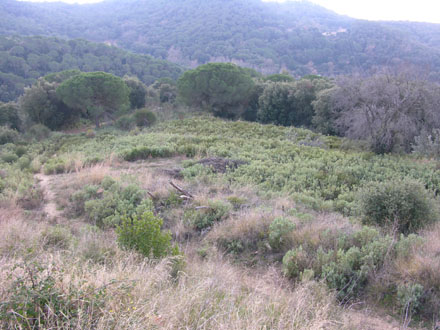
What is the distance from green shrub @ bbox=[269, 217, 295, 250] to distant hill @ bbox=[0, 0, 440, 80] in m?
58.0

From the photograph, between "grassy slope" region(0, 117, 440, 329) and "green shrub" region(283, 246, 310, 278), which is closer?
"grassy slope" region(0, 117, 440, 329)

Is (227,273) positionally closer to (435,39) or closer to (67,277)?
(67,277)

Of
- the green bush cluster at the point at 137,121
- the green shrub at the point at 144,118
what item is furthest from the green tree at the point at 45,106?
the green shrub at the point at 144,118

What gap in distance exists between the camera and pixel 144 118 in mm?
28172

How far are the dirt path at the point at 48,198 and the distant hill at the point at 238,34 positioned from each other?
5676 cm

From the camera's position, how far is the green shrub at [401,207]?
17.7ft

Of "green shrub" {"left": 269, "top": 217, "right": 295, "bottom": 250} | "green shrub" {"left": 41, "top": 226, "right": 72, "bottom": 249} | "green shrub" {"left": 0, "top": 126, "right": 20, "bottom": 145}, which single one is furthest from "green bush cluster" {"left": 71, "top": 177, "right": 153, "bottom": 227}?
"green shrub" {"left": 0, "top": 126, "right": 20, "bottom": 145}

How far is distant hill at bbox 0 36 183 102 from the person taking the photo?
4797cm

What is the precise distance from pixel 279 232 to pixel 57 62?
207 feet

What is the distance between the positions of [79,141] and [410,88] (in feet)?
66.2

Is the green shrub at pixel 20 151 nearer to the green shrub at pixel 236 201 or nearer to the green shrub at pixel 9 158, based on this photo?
the green shrub at pixel 9 158

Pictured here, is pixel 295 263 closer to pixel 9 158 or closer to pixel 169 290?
pixel 169 290

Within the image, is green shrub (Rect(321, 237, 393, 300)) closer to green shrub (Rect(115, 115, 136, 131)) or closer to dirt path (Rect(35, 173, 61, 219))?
dirt path (Rect(35, 173, 61, 219))

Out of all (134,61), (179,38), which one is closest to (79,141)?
(134,61)
